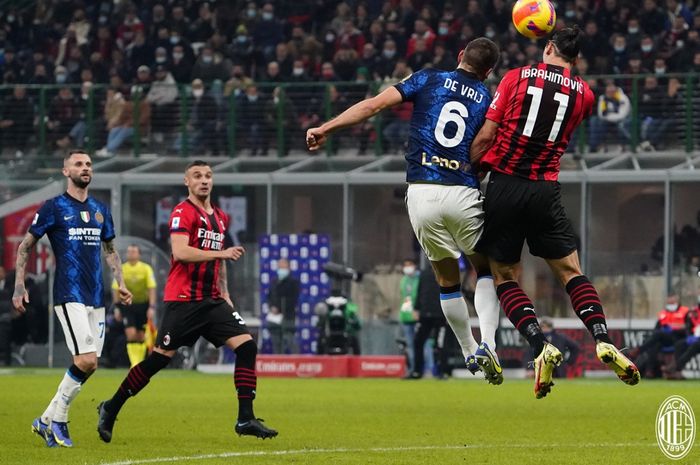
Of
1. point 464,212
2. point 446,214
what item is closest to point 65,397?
point 446,214

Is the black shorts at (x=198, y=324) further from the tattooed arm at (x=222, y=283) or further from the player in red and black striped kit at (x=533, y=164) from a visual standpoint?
the player in red and black striped kit at (x=533, y=164)

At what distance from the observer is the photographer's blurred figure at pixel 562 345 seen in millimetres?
23797

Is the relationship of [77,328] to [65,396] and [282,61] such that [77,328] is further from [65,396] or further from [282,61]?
[282,61]

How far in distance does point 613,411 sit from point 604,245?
9.68m

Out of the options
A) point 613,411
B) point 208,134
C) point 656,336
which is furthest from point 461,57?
point 208,134

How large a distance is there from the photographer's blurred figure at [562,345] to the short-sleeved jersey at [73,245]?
1220cm

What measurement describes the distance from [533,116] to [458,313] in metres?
1.63

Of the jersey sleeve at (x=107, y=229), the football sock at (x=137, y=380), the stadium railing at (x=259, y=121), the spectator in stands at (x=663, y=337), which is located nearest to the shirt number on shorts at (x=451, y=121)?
the football sock at (x=137, y=380)

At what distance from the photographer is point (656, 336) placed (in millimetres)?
23297

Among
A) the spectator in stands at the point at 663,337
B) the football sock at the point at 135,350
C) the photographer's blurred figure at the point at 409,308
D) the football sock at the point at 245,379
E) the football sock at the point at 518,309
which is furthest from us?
the photographer's blurred figure at the point at 409,308

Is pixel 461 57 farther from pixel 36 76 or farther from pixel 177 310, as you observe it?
pixel 36 76

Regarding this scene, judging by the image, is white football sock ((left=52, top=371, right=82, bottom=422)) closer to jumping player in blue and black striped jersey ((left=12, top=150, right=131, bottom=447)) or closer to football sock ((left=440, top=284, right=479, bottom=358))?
jumping player in blue and black striped jersey ((left=12, top=150, right=131, bottom=447))

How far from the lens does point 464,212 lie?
10.4 m

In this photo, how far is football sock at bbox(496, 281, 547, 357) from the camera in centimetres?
1038
